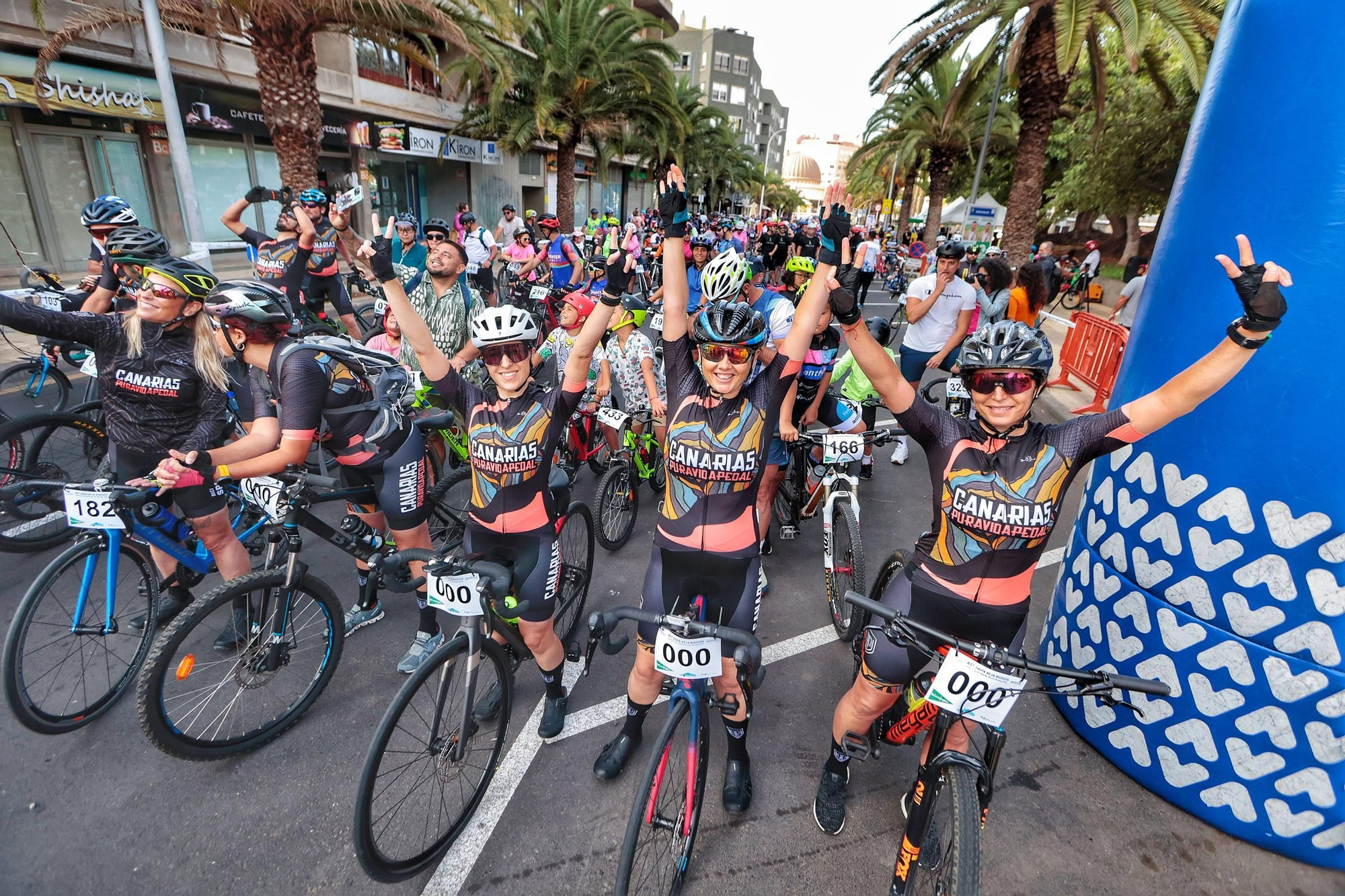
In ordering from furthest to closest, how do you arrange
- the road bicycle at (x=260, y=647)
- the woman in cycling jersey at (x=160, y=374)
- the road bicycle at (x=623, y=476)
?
the road bicycle at (x=623, y=476) < the woman in cycling jersey at (x=160, y=374) < the road bicycle at (x=260, y=647)

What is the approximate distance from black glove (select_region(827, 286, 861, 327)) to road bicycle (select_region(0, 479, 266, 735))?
312cm

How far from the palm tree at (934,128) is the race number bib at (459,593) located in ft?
85.5

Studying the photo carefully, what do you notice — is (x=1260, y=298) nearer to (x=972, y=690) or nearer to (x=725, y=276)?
(x=972, y=690)

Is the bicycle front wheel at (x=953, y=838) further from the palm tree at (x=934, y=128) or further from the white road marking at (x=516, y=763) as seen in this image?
the palm tree at (x=934, y=128)


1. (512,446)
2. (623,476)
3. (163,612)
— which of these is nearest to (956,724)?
(512,446)

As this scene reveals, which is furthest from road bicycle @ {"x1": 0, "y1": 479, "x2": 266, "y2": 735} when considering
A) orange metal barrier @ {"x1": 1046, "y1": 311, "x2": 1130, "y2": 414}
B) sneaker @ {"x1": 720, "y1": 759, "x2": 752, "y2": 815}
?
orange metal barrier @ {"x1": 1046, "y1": 311, "x2": 1130, "y2": 414}

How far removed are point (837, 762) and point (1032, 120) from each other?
1487 cm

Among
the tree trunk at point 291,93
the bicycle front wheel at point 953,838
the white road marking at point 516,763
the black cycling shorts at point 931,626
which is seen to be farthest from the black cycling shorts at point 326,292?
the bicycle front wheel at point 953,838

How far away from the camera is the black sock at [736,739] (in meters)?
3.06

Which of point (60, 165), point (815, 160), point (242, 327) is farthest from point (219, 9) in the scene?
point (815, 160)

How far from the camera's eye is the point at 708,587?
2.99 metres

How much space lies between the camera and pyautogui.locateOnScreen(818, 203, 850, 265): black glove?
2.95 metres

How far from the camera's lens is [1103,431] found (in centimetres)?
253

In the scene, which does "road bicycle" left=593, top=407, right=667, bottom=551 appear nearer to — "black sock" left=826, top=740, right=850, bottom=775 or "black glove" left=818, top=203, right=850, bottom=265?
"black glove" left=818, top=203, right=850, bottom=265
